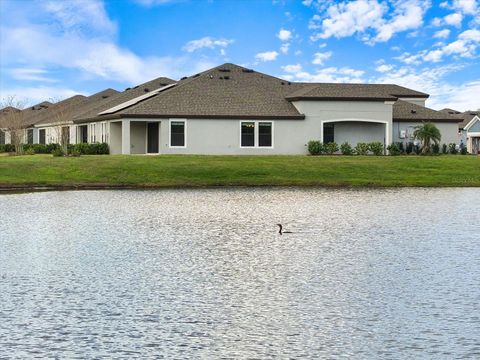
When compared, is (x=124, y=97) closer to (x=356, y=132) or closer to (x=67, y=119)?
(x=67, y=119)

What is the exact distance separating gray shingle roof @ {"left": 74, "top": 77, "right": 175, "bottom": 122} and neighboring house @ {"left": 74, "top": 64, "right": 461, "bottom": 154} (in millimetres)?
4953

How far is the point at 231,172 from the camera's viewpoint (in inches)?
1534

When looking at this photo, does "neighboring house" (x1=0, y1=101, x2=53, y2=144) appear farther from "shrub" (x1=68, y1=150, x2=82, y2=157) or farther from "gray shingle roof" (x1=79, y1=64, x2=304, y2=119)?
"gray shingle roof" (x1=79, y1=64, x2=304, y2=119)

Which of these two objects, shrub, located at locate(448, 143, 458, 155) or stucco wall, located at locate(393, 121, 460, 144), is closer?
stucco wall, located at locate(393, 121, 460, 144)

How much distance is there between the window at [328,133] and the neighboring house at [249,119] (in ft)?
0.05

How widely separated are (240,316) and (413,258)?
5464 millimetres

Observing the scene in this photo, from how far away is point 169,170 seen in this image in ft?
128

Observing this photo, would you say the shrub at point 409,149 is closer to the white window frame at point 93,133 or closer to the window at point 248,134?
the window at point 248,134

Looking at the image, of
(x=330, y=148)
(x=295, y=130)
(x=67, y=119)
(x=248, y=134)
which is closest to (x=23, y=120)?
(x=67, y=119)

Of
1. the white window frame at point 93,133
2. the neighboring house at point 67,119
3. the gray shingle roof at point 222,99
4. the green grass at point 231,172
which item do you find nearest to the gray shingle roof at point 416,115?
the gray shingle roof at point 222,99

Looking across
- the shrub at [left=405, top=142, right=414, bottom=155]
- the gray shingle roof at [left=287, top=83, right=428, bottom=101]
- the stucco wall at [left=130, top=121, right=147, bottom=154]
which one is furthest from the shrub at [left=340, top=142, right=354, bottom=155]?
the stucco wall at [left=130, top=121, right=147, bottom=154]

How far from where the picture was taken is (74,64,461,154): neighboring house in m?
49.7

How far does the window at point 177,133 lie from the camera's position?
49625 millimetres

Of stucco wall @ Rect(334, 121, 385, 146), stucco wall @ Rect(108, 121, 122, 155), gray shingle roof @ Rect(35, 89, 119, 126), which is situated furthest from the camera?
gray shingle roof @ Rect(35, 89, 119, 126)
